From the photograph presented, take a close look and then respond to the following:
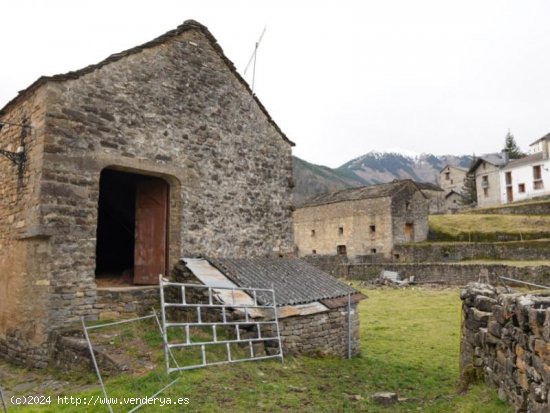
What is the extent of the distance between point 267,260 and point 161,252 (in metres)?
3.01

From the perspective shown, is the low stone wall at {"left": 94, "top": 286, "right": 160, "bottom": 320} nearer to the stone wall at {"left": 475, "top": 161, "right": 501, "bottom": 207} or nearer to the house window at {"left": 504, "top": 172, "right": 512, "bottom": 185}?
the house window at {"left": 504, "top": 172, "right": 512, "bottom": 185}

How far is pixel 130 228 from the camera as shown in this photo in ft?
45.7

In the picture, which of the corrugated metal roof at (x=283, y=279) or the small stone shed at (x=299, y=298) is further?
the corrugated metal roof at (x=283, y=279)

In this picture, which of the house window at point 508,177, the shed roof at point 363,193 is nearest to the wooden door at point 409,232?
the shed roof at point 363,193

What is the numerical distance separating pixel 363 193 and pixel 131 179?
28.6 m

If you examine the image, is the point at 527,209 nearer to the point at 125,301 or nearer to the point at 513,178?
the point at 513,178

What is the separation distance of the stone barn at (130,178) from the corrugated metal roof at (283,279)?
1.70ft

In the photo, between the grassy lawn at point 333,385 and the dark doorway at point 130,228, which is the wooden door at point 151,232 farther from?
the grassy lawn at point 333,385

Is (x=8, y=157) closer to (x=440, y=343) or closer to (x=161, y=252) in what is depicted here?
(x=161, y=252)

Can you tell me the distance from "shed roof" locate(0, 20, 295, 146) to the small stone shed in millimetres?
4621

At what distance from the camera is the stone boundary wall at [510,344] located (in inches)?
163

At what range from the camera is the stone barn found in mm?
8500

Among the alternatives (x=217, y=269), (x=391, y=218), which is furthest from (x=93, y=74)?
(x=391, y=218)

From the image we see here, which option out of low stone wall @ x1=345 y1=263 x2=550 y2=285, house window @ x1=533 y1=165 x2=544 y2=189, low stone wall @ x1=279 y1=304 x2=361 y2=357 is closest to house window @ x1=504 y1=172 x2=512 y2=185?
house window @ x1=533 y1=165 x2=544 y2=189
